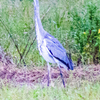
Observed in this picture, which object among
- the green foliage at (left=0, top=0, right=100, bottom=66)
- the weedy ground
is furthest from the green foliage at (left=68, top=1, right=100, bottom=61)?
the weedy ground

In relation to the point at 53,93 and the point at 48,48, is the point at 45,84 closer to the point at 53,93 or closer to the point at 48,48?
the point at 53,93

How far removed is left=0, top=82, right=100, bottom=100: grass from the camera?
3111 mm

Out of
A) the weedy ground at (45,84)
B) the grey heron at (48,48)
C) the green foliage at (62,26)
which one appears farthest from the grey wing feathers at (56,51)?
the green foliage at (62,26)

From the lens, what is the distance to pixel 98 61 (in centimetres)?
472

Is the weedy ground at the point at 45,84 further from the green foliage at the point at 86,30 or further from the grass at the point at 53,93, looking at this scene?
the green foliage at the point at 86,30

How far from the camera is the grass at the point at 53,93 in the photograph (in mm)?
3111

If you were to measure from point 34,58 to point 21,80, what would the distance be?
81 cm

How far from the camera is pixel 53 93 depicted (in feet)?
10.8

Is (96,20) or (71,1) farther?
(71,1)

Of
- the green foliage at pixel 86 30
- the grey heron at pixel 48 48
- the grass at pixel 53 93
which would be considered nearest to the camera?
the grass at pixel 53 93

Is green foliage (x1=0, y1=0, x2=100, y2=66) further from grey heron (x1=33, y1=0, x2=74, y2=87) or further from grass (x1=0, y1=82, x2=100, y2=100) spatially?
grass (x1=0, y1=82, x2=100, y2=100)

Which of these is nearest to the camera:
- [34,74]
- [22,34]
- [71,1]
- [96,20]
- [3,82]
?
[3,82]

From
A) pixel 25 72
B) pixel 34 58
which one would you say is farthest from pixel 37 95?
pixel 34 58

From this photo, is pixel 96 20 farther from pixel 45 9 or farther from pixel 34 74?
pixel 34 74
